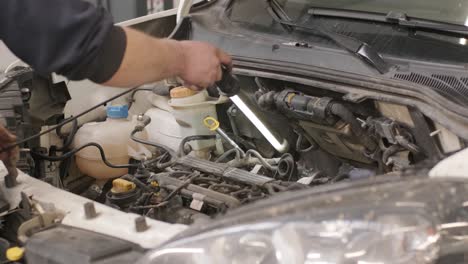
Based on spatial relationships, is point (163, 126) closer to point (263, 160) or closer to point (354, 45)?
point (263, 160)

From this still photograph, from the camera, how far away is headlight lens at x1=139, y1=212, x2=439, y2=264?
842 millimetres

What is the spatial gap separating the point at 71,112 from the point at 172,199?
26.5 inches

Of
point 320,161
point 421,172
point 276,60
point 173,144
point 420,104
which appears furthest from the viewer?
point 173,144

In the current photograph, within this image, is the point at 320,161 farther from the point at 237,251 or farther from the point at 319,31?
the point at 237,251

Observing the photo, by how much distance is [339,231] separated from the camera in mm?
859

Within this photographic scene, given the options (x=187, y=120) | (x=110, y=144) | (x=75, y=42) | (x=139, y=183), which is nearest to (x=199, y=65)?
(x=75, y=42)

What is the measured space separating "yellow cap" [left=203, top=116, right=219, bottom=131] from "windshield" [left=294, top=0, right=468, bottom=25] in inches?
18.2

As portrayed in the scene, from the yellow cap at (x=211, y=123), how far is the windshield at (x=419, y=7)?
0.46 metres

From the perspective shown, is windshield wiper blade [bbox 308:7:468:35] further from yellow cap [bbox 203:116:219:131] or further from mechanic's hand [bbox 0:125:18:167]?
mechanic's hand [bbox 0:125:18:167]

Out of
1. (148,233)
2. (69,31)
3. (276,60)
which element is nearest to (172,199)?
(148,233)

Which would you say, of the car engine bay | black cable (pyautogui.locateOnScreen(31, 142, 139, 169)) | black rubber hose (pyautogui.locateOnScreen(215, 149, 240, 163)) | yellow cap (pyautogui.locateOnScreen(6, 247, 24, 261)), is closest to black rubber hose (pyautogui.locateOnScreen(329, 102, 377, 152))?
the car engine bay

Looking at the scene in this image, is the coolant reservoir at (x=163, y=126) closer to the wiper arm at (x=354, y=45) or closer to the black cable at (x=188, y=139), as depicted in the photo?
the black cable at (x=188, y=139)

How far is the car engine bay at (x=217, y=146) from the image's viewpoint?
1420 millimetres

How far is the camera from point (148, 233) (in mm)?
1168
